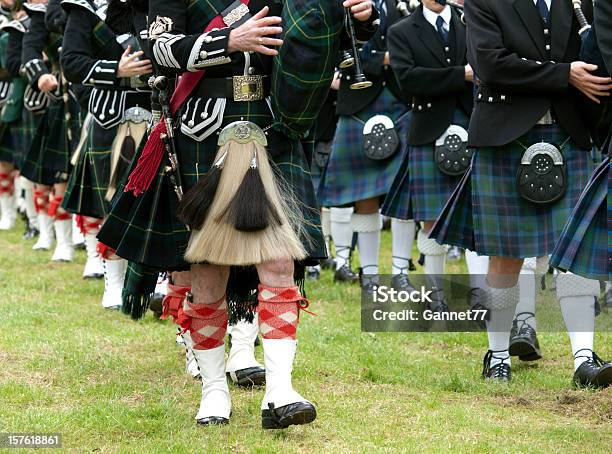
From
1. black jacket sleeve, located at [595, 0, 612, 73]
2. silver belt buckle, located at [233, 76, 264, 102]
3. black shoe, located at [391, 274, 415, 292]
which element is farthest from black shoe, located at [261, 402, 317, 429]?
black shoe, located at [391, 274, 415, 292]

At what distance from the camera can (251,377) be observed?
4.67 meters

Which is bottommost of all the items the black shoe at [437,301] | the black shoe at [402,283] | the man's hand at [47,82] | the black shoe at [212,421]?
the black shoe at [212,421]

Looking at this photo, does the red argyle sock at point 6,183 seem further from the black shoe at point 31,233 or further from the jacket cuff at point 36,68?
the jacket cuff at point 36,68

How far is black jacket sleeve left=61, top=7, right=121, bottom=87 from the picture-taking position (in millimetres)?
5836

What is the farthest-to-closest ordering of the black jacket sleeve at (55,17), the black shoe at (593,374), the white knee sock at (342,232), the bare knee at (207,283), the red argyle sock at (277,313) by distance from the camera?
1. the white knee sock at (342,232)
2. the black jacket sleeve at (55,17)
3. the black shoe at (593,374)
4. the bare knee at (207,283)
5. the red argyle sock at (277,313)

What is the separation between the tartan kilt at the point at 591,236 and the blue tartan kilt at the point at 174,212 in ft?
2.74

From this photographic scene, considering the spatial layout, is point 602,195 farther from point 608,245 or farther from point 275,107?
point 275,107

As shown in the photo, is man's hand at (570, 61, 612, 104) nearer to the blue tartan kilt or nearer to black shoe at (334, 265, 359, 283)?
the blue tartan kilt

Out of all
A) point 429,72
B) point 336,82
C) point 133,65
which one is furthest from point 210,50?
point 336,82

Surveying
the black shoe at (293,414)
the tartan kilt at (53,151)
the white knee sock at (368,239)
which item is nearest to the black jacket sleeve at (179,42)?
the black shoe at (293,414)

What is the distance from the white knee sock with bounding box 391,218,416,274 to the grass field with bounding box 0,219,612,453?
589mm

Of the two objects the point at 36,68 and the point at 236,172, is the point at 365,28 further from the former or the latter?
the point at 36,68

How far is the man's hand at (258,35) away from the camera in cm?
366

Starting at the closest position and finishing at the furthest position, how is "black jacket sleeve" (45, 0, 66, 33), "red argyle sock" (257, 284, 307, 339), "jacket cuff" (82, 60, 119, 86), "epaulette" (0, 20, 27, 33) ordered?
1. "red argyle sock" (257, 284, 307, 339)
2. "jacket cuff" (82, 60, 119, 86)
3. "black jacket sleeve" (45, 0, 66, 33)
4. "epaulette" (0, 20, 27, 33)
